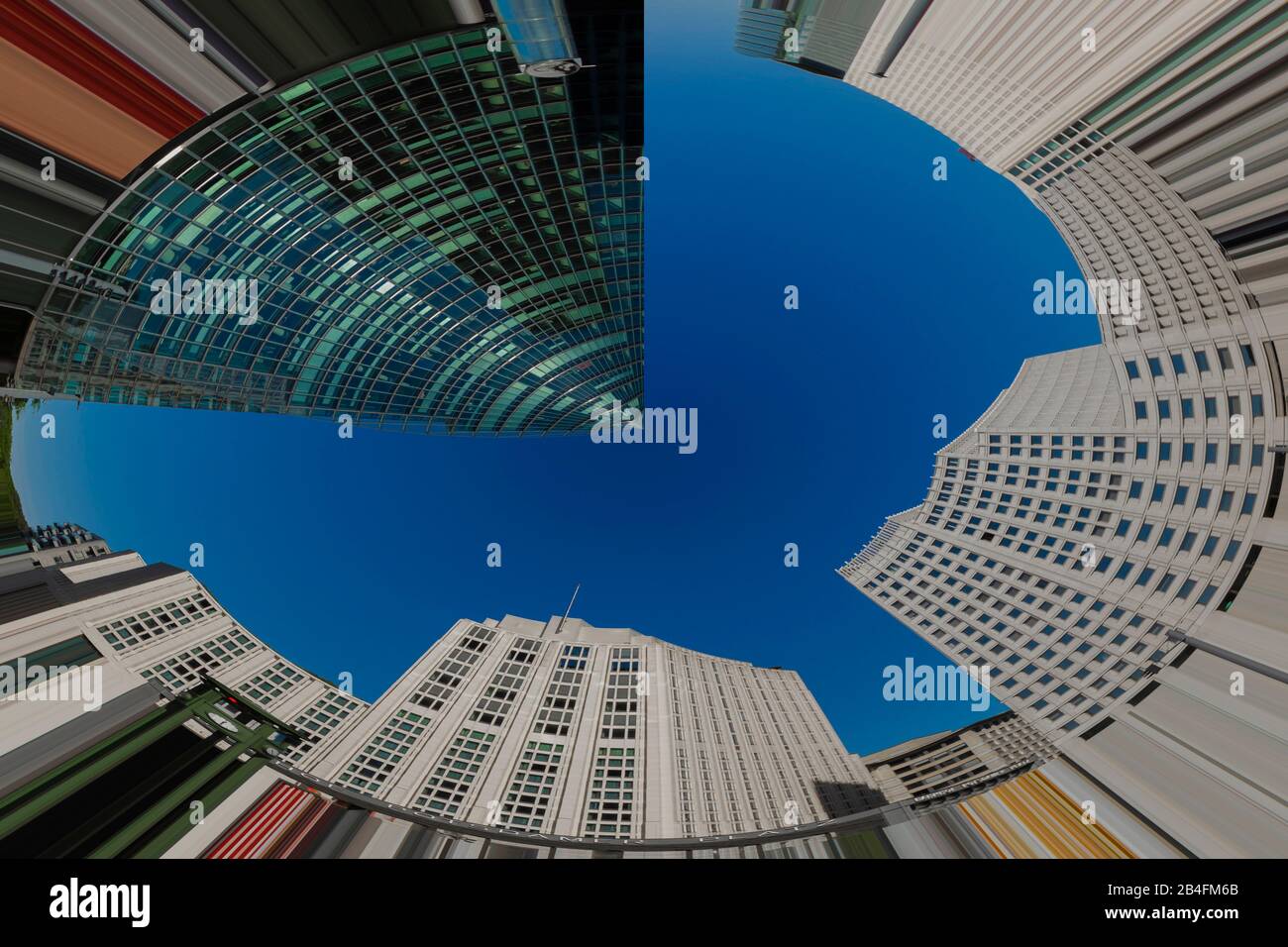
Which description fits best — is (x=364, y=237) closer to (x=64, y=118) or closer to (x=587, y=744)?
(x=64, y=118)

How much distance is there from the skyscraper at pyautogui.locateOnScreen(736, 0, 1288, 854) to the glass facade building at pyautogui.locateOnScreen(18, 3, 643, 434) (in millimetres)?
18794

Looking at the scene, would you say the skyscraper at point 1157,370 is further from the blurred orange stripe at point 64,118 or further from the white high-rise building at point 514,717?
the white high-rise building at point 514,717

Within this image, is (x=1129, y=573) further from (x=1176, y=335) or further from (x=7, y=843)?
(x=7, y=843)

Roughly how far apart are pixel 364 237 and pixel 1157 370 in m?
62.0

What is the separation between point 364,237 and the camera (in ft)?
105

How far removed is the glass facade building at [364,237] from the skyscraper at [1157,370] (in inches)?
740

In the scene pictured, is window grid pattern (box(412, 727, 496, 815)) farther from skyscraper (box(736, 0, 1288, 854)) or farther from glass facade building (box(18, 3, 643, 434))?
skyscraper (box(736, 0, 1288, 854))

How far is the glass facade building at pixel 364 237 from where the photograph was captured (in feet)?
64.8

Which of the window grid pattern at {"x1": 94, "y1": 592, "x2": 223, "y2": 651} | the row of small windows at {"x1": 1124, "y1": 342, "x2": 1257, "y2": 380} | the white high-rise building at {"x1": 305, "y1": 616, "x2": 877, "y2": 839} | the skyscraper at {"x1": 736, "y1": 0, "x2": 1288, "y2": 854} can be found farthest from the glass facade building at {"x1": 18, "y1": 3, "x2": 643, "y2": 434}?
the window grid pattern at {"x1": 94, "y1": 592, "x2": 223, "y2": 651}

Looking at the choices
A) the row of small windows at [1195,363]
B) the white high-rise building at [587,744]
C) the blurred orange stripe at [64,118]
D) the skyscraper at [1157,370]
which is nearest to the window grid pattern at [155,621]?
the white high-rise building at [587,744]

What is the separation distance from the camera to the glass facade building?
19.8 metres

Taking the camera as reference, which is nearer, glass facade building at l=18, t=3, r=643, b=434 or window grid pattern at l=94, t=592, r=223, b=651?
glass facade building at l=18, t=3, r=643, b=434

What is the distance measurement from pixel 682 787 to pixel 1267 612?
51769 mm

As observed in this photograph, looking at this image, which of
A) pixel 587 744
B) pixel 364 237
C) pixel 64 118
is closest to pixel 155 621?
pixel 587 744
